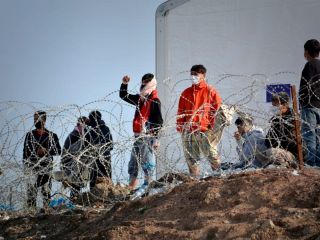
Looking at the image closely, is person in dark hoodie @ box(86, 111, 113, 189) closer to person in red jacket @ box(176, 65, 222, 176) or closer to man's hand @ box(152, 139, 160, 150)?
man's hand @ box(152, 139, 160, 150)

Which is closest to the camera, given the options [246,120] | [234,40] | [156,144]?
[156,144]

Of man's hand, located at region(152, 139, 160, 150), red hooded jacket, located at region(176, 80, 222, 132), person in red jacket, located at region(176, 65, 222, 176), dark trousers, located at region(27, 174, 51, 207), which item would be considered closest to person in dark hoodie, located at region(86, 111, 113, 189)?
man's hand, located at region(152, 139, 160, 150)

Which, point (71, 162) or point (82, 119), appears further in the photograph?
point (82, 119)

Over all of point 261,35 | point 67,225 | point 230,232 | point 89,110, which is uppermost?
point 261,35

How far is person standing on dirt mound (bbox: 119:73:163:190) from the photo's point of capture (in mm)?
6238

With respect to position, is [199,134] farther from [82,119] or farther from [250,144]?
[82,119]

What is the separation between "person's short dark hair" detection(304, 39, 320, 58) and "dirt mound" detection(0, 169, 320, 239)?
1.54 metres

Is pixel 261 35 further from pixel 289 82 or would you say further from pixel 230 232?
pixel 230 232

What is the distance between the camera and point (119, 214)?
574 centimetres

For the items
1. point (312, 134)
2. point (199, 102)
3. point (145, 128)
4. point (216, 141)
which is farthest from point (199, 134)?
point (312, 134)

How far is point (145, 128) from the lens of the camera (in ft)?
21.4

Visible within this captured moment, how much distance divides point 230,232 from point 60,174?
264 cm

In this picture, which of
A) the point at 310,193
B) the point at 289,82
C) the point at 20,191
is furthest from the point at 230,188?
the point at 289,82

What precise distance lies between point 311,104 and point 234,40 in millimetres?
2863
